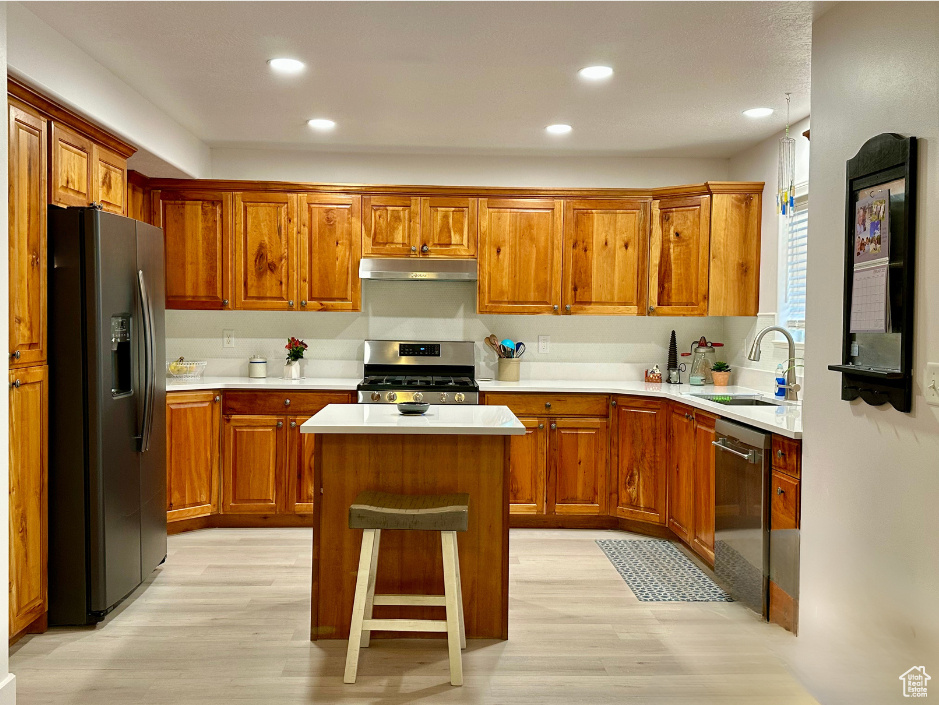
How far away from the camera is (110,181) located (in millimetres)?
3754

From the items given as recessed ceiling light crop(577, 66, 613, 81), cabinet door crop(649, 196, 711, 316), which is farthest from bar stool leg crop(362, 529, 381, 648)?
cabinet door crop(649, 196, 711, 316)

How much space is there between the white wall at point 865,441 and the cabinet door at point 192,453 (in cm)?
334

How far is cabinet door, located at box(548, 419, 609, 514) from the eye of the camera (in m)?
4.78

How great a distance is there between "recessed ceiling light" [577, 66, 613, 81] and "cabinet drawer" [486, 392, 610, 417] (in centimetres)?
198

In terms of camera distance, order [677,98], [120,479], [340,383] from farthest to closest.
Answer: [340,383], [677,98], [120,479]

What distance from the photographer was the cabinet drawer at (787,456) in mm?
2943

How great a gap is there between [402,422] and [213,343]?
9.37ft

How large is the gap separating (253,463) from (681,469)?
8.44 ft

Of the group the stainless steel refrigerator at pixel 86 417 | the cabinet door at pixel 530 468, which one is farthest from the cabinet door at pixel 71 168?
the cabinet door at pixel 530 468

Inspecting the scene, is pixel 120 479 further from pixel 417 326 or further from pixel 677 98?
pixel 677 98

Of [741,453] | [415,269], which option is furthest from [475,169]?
[741,453]

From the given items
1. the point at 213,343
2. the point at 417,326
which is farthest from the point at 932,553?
the point at 213,343

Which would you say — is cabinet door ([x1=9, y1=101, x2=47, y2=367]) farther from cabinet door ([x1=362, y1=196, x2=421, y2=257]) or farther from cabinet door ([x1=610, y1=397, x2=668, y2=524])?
cabinet door ([x1=610, y1=397, x2=668, y2=524])

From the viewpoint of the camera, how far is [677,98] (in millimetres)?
3826
